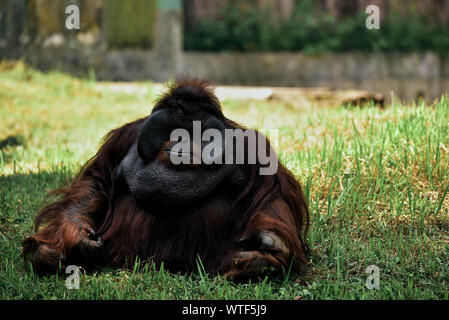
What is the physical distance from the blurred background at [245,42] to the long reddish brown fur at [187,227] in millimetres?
5412

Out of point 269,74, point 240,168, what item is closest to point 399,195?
point 240,168

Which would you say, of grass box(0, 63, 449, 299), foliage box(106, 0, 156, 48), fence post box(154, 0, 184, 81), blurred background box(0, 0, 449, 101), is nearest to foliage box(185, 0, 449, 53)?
blurred background box(0, 0, 449, 101)

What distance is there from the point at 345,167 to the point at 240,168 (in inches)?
48.8

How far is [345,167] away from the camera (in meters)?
3.76

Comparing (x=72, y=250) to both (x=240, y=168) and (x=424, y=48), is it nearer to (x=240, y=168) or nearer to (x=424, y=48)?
(x=240, y=168)

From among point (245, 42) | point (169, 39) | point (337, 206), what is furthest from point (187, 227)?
point (245, 42)

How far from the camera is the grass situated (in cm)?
251

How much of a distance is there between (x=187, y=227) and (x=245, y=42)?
6430 mm

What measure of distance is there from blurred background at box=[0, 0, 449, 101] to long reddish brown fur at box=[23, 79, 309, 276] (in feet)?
17.8

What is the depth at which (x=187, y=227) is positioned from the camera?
267 centimetres

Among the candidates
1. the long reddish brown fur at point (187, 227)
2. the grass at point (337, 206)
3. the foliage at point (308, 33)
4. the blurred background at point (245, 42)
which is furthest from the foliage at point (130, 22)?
the long reddish brown fur at point (187, 227)

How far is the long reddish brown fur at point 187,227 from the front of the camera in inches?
104

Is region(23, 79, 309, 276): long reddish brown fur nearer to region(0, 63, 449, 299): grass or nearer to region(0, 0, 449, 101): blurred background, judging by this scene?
region(0, 63, 449, 299): grass

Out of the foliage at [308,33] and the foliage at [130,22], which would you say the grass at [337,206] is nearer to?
the foliage at [130,22]
